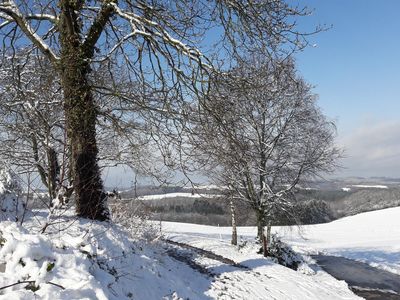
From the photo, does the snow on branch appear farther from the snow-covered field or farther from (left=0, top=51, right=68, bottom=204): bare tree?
the snow-covered field

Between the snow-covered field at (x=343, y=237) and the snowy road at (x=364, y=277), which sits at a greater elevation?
the snow-covered field at (x=343, y=237)

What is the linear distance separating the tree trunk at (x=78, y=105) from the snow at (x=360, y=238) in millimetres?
12281

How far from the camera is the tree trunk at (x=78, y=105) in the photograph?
7285 mm

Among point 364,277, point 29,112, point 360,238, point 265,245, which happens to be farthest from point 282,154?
point 360,238

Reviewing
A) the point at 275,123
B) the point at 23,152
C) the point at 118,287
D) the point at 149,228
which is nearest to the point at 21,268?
the point at 118,287

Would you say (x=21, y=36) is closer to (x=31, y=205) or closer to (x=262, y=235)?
(x=31, y=205)

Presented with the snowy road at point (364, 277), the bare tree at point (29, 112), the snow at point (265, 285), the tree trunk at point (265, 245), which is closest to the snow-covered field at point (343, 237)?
the snowy road at point (364, 277)

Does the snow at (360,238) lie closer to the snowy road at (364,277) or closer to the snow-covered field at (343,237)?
the snow-covered field at (343,237)

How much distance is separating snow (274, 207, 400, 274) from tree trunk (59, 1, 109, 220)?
1228cm

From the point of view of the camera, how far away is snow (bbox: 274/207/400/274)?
24.2 metres

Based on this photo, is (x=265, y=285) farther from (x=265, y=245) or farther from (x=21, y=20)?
(x=21, y=20)

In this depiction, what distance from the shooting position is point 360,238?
106ft

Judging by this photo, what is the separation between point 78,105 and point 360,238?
99.0 ft

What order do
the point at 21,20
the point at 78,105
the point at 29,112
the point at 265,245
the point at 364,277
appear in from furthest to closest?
the point at 364,277, the point at 265,245, the point at 29,112, the point at 78,105, the point at 21,20
